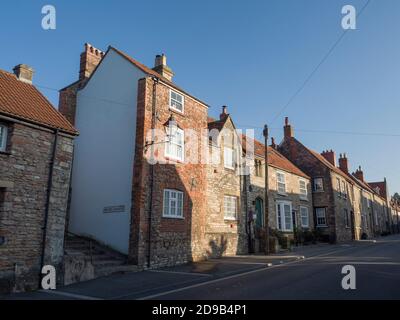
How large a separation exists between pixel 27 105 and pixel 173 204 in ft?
26.4

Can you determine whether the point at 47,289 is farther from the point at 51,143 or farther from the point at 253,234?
the point at 253,234

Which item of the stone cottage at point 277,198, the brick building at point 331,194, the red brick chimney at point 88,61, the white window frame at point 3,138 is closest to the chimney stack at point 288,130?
the brick building at point 331,194

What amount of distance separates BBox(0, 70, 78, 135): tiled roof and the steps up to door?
4.86 m

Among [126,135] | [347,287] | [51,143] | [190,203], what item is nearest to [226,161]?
[190,203]

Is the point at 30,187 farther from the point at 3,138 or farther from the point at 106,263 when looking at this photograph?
the point at 106,263

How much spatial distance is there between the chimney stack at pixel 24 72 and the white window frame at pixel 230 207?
12.7m

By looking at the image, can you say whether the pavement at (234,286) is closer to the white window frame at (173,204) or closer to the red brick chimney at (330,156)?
the white window frame at (173,204)

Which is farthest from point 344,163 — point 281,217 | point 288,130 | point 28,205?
point 28,205

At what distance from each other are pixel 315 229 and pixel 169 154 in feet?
72.7

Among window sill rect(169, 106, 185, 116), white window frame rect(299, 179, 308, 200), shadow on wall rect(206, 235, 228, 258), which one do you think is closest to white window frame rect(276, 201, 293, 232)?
white window frame rect(299, 179, 308, 200)

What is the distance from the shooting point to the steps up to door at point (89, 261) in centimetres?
1260

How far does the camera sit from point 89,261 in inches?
539

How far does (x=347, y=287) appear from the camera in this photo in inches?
385

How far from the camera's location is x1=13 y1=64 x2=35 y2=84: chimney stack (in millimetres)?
15539
